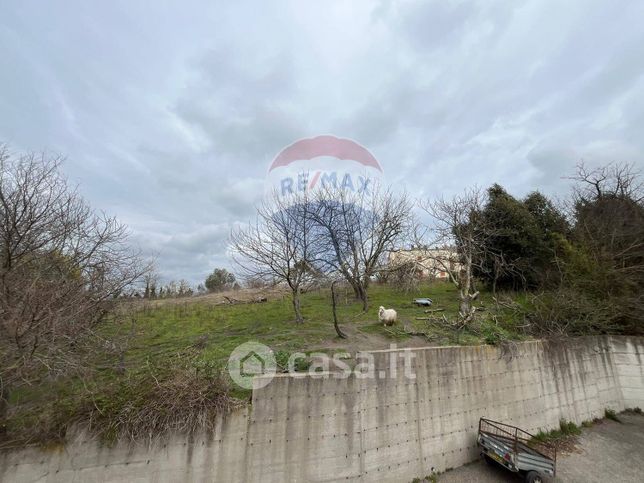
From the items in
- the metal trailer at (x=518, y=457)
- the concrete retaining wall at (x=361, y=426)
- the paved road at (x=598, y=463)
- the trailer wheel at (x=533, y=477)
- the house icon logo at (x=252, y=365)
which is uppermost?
the house icon logo at (x=252, y=365)

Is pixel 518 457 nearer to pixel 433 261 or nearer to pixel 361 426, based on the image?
pixel 361 426

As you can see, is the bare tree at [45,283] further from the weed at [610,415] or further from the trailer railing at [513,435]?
the weed at [610,415]

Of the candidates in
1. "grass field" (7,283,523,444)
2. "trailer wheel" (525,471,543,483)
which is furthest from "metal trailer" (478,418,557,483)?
"grass field" (7,283,523,444)

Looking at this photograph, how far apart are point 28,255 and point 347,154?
920 cm

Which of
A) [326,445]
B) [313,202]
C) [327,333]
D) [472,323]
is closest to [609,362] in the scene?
[472,323]

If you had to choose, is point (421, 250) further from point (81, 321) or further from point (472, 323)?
point (81, 321)

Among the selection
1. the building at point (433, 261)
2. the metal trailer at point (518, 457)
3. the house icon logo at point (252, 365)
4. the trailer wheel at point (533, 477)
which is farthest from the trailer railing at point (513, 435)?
the building at point (433, 261)

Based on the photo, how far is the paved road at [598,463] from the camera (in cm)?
608

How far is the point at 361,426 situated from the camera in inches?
217

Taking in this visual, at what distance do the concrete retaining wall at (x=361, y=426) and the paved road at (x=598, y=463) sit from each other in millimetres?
359

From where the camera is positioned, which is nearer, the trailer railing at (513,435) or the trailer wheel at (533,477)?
the trailer wheel at (533,477)

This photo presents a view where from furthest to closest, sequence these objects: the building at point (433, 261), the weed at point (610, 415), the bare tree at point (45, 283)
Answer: the building at point (433, 261), the weed at point (610, 415), the bare tree at point (45, 283)

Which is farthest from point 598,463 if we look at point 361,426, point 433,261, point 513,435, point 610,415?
point 433,261

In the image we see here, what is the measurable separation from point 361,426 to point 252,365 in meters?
2.41
